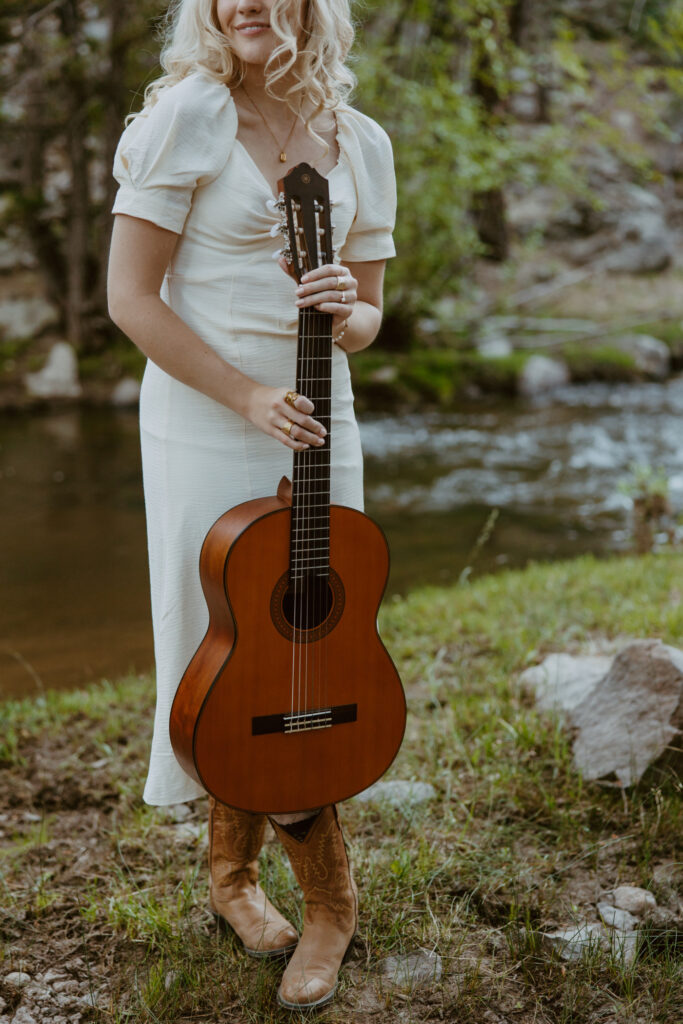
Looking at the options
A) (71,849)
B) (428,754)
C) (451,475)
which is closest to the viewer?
(71,849)

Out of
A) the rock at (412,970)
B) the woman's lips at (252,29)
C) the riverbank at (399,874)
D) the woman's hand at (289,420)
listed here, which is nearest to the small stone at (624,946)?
the riverbank at (399,874)

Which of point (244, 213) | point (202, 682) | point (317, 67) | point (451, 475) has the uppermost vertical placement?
point (317, 67)

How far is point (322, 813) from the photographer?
7.13ft

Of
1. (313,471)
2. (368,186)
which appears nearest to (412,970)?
(313,471)

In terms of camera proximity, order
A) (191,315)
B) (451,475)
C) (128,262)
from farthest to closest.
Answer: (451,475)
(191,315)
(128,262)

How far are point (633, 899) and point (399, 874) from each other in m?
0.57

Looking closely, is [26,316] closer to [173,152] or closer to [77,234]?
[77,234]

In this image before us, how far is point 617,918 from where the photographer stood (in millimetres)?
2334

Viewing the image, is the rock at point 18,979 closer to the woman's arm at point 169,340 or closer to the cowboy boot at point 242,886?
the cowboy boot at point 242,886

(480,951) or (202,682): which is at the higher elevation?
(202,682)

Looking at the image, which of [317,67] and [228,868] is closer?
[317,67]

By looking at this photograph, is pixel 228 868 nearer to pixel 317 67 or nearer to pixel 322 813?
pixel 322 813

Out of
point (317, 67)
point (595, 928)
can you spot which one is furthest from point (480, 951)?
point (317, 67)

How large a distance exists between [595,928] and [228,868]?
0.87 meters
